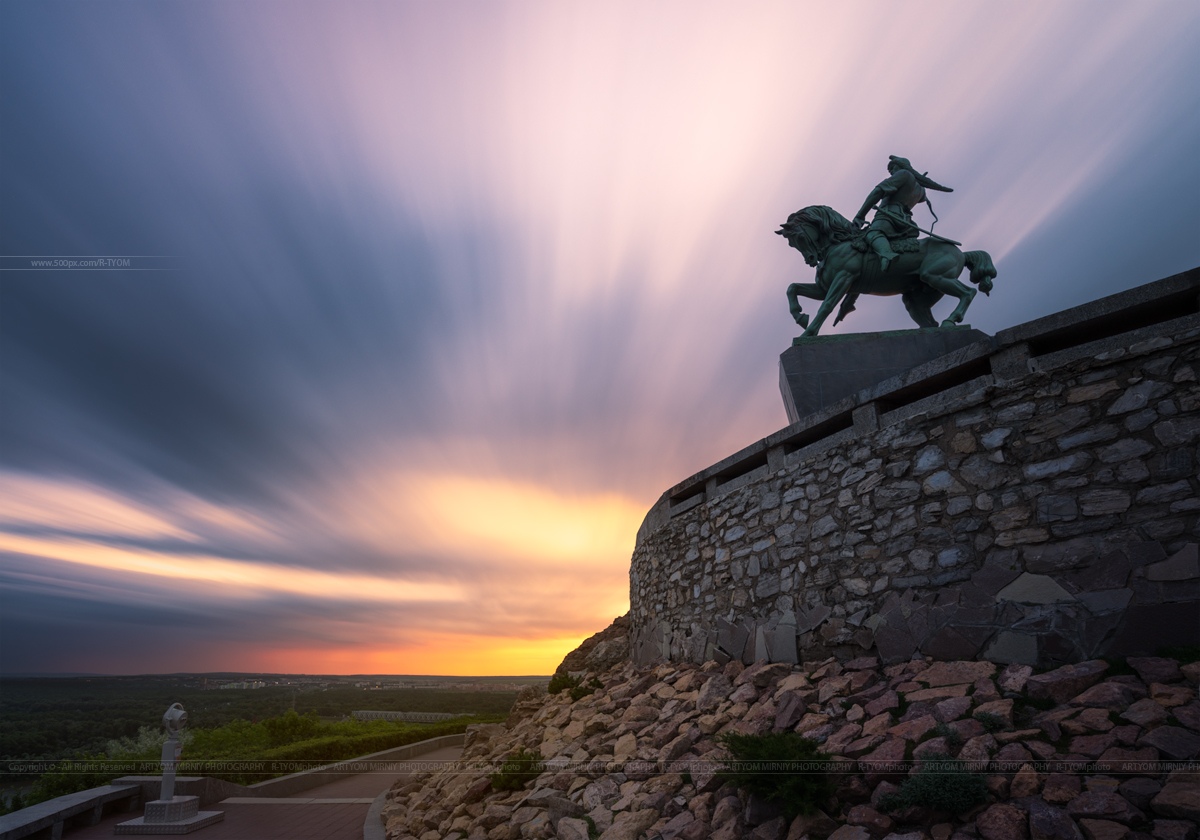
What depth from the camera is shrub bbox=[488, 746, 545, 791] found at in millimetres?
6316

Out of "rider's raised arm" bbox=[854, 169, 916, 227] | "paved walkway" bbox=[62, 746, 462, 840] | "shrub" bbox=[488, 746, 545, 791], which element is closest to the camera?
"shrub" bbox=[488, 746, 545, 791]

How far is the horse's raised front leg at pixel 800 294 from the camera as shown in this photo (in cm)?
1002

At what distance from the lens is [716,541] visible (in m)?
8.11

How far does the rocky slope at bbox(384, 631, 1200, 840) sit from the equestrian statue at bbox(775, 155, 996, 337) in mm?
5826

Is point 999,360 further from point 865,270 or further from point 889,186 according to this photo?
point 889,186

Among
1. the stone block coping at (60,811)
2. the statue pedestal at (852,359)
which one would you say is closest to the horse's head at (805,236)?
the statue pedestal at (852,359)

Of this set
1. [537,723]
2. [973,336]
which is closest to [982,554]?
[973,336]

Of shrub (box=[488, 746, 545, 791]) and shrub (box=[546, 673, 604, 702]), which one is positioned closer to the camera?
shrub (box=[488, 746, 545, 791])

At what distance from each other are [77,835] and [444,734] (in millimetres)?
13716

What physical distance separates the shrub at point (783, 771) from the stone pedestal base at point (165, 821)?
26.3ft

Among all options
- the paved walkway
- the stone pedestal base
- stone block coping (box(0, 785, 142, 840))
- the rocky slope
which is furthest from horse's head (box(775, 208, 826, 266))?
stone block coping (box(0, 785, 142, 840))

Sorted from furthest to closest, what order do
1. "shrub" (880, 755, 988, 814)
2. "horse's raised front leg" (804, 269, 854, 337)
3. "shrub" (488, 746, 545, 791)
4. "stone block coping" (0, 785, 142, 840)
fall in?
"horse's raised front leg" (804, 269, 854, 337), "stone block coping" (0, 785, 142, 840), "shrub" (488, 746, 545, 791), "shrub" (880, 755, 988, 814)

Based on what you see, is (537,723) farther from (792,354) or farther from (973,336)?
(973,336)

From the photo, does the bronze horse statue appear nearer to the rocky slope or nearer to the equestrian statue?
the equestrian statue
